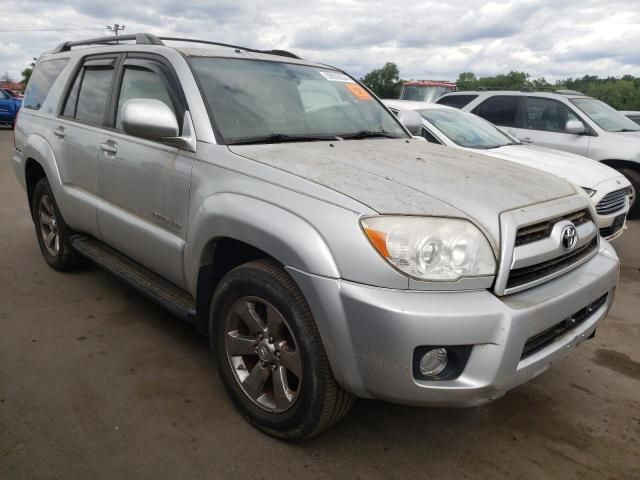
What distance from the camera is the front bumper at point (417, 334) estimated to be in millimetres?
1884

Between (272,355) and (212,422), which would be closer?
(272,355)

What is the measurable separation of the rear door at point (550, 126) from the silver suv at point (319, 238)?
5005 millimetres

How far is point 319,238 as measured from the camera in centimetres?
202

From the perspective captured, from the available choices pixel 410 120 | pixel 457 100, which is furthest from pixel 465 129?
pixel 457 100

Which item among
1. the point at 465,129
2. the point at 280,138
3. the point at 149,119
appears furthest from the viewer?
the point at 465,129

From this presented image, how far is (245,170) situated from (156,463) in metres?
1.32

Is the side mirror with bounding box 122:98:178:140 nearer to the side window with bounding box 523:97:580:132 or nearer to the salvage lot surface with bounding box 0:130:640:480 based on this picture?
the salvage lot surface with bounding box 0:130:640:480

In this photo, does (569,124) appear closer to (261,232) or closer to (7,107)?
(261,232)

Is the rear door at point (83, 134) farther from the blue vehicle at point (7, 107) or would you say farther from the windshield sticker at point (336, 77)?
the blue vehicle at point (7, 107)

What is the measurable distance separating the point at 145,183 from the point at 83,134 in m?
1.01

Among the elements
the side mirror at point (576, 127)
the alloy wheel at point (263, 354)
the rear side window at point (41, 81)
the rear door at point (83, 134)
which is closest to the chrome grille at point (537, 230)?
the alloy wheel at point (263, 354)

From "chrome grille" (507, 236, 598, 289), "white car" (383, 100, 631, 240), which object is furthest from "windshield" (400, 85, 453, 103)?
"chrome grille" (507, 236, 598, 289)

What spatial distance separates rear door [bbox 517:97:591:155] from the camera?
7.52m

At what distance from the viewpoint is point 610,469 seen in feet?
7.59
